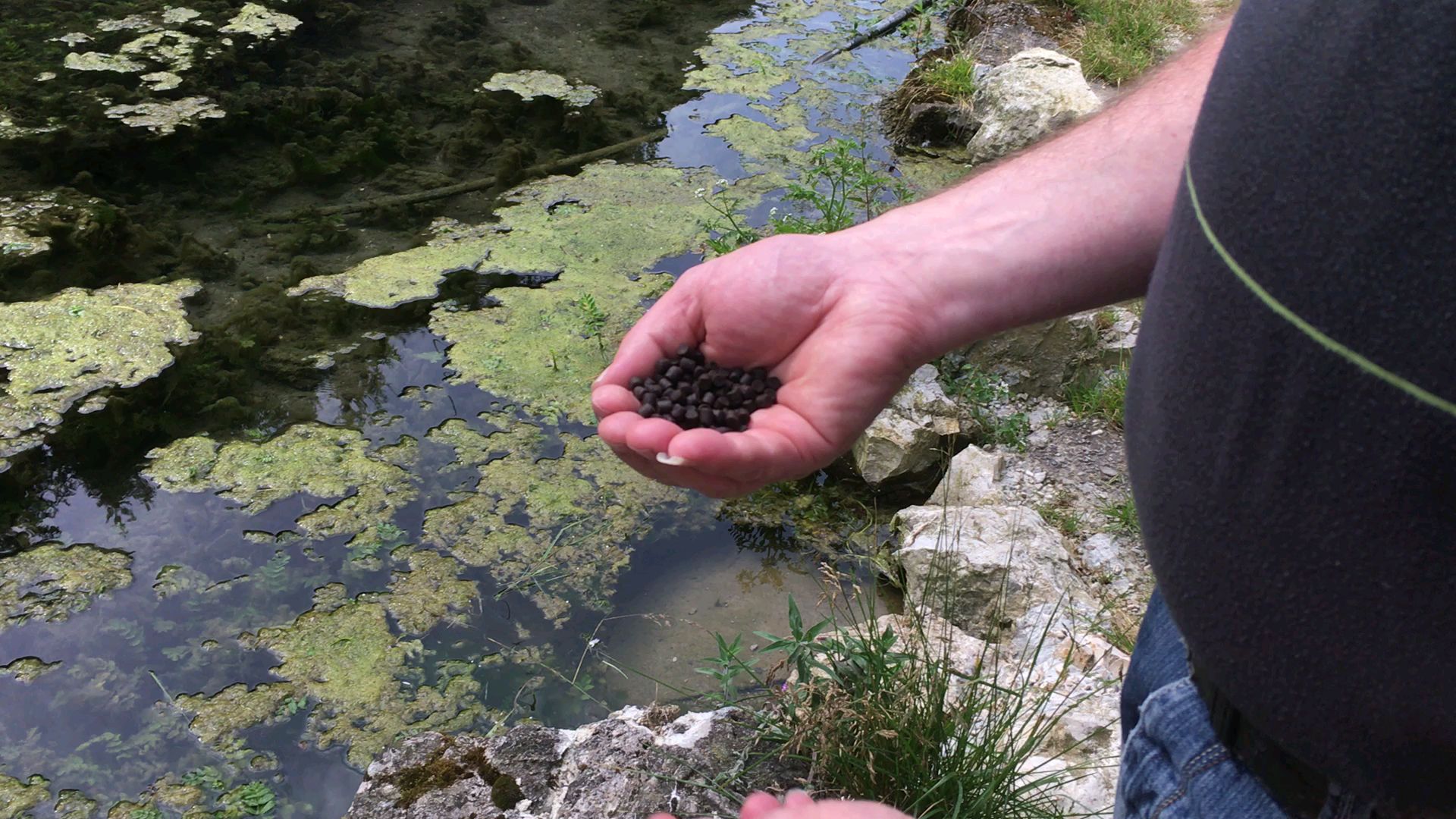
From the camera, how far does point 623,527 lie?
9.40 feet

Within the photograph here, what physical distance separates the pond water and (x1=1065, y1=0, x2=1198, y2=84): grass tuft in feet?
3.68

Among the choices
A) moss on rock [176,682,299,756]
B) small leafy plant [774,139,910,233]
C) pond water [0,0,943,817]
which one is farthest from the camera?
small leafy plant [774,139,910,233]

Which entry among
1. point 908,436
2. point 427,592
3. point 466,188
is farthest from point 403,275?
point 908,436

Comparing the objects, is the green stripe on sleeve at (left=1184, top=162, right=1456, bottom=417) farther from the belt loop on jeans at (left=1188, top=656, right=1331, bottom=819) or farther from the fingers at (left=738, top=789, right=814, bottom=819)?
the fingers at (left=738, top=789, right=814, bottom=819)

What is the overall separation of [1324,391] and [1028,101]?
13.3 ft

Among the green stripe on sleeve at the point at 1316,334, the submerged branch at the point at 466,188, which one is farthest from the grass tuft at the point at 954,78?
the green stripe on sleeve at the point at 1316,334

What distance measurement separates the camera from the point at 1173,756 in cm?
82

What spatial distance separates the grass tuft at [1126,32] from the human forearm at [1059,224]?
4.34 meters

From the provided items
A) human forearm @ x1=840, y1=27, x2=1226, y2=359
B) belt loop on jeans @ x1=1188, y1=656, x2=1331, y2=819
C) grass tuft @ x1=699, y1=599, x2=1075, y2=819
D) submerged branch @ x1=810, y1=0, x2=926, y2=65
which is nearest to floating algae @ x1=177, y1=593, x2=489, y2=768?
grass tuft @ x1=699, y1=599, x2=1075, y2=819

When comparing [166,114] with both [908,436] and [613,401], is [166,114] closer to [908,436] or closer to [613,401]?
[908,436]

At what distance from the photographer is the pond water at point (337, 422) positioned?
2.39 m

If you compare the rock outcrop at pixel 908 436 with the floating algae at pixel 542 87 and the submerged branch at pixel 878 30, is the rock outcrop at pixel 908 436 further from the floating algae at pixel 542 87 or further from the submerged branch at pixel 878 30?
the submerged branch at pixel 878 30

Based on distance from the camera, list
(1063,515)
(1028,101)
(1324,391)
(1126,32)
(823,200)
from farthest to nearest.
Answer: (1126,32) → (1028,101) → (823,200) → (1063,515) → (1324,391)

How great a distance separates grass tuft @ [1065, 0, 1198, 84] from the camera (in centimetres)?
513
